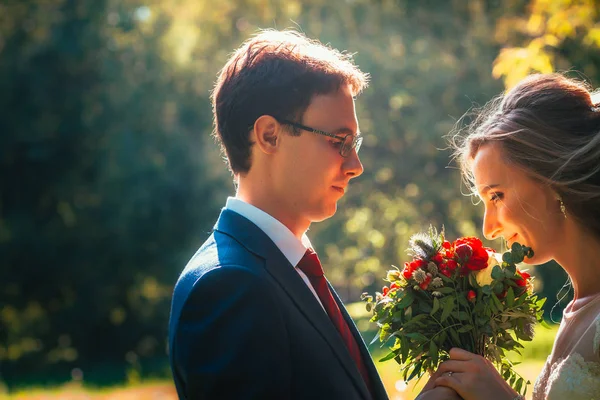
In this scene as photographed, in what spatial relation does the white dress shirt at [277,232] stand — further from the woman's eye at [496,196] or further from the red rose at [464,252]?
the woman's eye at [496,196]

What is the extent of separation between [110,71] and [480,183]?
52.9 ft

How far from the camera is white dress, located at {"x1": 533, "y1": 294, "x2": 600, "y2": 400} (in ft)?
10.1

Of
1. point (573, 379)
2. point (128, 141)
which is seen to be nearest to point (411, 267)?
point (573, 379)

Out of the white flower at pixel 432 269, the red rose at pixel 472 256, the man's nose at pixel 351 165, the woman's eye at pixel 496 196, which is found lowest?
the white flower at pixel 432 269

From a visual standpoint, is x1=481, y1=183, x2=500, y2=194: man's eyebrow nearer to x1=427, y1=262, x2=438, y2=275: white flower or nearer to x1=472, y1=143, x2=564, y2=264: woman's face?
x1=472, y1=143, x2=564, y2=264: woman's face

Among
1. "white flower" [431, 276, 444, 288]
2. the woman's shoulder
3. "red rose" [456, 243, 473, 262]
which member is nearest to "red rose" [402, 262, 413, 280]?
"white flower" [431, 276, 444, 288]

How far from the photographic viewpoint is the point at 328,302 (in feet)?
10.5

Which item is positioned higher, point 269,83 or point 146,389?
point 269,83

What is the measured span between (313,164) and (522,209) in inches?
35.8

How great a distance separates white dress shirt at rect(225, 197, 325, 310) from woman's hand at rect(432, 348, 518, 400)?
0.60m

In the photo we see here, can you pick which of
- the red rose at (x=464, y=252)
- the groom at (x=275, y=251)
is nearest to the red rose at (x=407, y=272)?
the red rose at (x=464, y=252)

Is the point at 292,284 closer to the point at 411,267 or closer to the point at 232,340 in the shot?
the point at 232,340

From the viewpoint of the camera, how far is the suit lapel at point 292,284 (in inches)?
115

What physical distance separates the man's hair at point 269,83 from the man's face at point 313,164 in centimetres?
7
